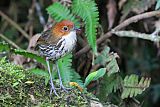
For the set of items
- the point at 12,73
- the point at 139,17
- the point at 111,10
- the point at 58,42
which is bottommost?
the point at 12,73

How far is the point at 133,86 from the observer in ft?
11.2

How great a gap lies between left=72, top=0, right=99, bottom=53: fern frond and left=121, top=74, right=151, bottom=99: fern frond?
0.41 metres

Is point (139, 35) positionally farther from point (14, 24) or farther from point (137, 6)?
point (14, 24)

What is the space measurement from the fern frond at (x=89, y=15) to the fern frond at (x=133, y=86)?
1.33 feet

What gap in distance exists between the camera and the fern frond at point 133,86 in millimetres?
3334

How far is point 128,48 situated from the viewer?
5.45 meters

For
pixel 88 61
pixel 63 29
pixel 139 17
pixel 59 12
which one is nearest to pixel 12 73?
pixel 63 29

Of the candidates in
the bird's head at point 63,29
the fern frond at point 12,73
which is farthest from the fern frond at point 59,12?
the fern frond at point 12,73

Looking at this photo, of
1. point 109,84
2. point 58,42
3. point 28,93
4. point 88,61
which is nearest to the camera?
point 28,93

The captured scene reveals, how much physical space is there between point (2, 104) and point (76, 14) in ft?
5.86

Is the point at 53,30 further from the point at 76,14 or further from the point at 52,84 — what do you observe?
the point at 52,84

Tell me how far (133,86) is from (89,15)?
2.50ft

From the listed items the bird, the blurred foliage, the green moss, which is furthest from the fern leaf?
the green moss

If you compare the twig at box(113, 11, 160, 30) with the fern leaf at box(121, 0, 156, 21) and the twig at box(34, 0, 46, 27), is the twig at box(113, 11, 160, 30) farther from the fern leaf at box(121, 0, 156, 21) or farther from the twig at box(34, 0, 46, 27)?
the twig at box(34, 0, 46, 27)
